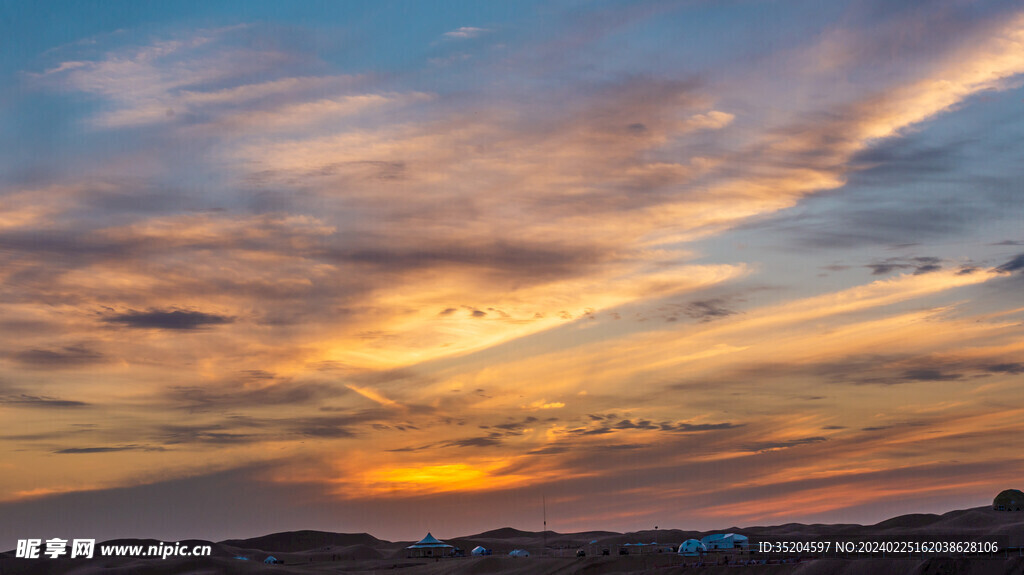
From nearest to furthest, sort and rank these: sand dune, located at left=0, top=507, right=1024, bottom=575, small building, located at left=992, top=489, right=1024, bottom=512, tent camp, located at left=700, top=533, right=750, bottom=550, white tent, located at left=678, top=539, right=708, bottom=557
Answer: sand dune, located at left=0, top=507, right=1024, bottom=575 → white tent, located at left=678, top=539, right=708, bottom=557 → tent camp, located at left=700, top=533, right=750, bottom=550 → small building, located at left=992, top=489, right=1024, bottom=512

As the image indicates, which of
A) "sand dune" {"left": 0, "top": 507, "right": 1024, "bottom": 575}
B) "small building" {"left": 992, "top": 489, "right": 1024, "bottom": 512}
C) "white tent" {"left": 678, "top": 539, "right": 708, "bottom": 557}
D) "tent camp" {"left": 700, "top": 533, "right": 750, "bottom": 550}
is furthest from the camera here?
"small building" {"left": 992, "top": 489, "right": 1024, "bottom": 512}

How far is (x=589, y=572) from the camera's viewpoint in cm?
12950

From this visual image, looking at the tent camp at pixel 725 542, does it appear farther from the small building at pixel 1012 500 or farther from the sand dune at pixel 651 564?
the small building at pixel 1012 500

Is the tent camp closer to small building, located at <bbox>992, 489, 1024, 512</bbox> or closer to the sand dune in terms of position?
the sand dune

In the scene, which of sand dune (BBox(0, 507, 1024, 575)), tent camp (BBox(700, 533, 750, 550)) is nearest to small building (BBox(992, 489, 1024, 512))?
sand dune (BBox(0, 507, 1024, 575))

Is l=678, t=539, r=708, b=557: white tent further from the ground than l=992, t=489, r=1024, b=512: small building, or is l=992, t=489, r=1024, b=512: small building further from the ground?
l=992, t=489, r=1024, b=512: small building

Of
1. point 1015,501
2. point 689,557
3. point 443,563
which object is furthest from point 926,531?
point 443,563

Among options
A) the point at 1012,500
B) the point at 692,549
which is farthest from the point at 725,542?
the point at 1012,500

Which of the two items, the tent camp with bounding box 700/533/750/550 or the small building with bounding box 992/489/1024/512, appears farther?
the small building with bounding box 992/489/1024/512

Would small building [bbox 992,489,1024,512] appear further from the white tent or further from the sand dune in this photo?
the white tent

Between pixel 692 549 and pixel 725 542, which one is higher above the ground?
pixel 725 542

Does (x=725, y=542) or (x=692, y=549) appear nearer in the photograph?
(x=692, y=549)

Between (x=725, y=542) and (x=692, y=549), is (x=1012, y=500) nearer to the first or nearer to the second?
(x=725, y=542)

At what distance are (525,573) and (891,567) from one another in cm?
5527
